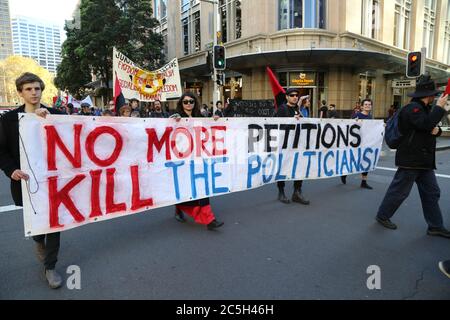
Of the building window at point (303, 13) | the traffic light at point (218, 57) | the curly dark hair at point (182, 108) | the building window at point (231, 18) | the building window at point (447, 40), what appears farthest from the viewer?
the building window at point (447, 40)

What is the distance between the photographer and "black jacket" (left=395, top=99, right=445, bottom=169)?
3.84 metres

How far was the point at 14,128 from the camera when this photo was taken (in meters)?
2.84

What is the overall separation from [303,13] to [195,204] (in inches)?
699

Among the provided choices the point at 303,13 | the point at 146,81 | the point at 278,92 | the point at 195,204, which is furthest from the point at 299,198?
the point at 303,13

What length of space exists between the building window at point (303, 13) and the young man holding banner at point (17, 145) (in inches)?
726

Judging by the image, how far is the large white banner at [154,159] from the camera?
3043 mm

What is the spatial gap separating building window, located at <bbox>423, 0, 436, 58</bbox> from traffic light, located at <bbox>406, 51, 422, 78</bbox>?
20584 mm

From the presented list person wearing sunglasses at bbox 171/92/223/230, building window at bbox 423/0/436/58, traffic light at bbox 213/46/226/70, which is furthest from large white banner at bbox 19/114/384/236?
building window at bbox 423/0/436/58

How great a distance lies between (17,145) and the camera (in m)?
2.88

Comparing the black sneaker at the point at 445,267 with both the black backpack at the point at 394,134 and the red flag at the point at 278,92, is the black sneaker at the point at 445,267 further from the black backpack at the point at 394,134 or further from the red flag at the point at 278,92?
the red flag at the point at 278,92

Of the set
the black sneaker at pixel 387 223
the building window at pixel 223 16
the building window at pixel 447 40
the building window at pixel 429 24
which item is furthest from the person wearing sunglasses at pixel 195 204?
the building window at pixel 447 40

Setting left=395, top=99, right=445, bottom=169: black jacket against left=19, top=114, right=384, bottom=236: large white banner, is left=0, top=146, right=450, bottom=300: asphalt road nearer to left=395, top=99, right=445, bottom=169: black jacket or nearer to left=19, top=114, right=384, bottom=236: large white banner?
left=19, top=114, right=384, bottom=236: large white banner

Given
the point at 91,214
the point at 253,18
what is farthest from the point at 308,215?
the point at 253,18
